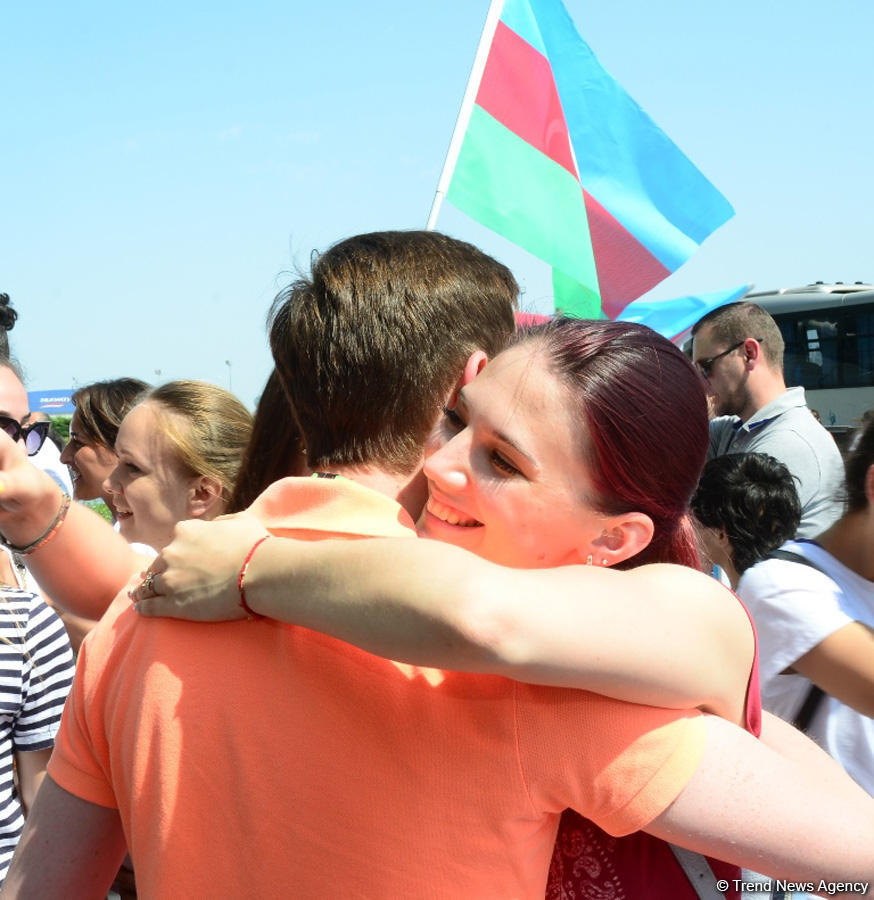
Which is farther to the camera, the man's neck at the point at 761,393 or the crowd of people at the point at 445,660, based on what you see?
the man's neck at the point at 761,393

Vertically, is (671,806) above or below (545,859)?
above

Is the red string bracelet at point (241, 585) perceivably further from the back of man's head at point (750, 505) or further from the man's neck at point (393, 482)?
the back of man's head at point (750, 505)

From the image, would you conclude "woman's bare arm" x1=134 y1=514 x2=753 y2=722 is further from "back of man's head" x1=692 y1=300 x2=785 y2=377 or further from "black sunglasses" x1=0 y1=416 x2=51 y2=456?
"back of man's head" x1=692 y1=300 x2=785 y2=377

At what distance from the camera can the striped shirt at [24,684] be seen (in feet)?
7.39

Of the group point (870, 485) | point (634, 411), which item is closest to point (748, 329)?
point (870, 485)

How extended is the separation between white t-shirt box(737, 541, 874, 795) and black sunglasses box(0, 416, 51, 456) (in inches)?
80.4

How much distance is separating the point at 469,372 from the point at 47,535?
92 centimetres

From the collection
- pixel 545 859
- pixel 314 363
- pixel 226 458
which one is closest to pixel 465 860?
pixel 545 859

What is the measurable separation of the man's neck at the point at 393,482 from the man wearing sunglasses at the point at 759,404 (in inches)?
144

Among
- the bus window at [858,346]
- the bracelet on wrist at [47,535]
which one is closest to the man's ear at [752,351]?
the bracelet on wrist at [47,535]

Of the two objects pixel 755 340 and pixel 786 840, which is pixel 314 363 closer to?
pixel 786 840

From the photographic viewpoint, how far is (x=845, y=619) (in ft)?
7.45

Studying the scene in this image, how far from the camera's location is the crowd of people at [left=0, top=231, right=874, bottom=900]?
1.00 m

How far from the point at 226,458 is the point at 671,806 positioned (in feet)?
8.38
